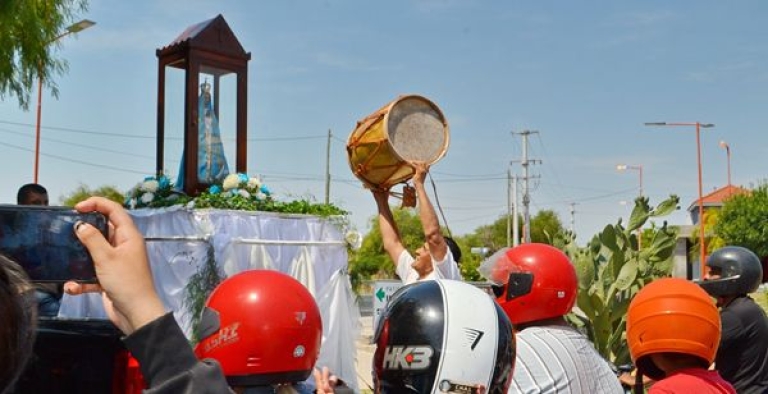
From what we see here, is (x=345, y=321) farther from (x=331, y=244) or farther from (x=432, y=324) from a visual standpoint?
(x=432, y=324)

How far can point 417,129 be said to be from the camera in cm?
623

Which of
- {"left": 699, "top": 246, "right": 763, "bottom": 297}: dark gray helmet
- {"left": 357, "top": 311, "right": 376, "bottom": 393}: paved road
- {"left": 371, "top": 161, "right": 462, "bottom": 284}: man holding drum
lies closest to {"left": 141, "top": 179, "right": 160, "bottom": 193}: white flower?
{"left": 357, "top": 311, "right": 376, "bottom": 393}: paved road

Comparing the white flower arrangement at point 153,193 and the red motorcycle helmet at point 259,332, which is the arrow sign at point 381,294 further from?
the red motorcycle helmet at point 259,332

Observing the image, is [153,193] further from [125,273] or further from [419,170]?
[125,273]

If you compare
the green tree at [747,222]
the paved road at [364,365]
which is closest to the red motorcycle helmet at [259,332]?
the paved road at [364,365]

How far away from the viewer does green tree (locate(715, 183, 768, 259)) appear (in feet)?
155

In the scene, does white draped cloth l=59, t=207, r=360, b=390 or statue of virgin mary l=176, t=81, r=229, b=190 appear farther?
statue of virgin mary l=176, t=81, r=229, b=190

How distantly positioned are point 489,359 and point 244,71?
25.6 ft

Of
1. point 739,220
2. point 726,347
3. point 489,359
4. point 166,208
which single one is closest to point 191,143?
point 166,208

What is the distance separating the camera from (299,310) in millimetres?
2932

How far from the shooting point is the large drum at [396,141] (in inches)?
235

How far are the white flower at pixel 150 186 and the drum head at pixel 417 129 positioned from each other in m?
3.95

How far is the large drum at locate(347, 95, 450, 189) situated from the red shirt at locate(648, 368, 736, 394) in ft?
10.2

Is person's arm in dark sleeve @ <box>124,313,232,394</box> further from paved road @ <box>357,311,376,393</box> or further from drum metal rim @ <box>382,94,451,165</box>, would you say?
paved road @ <box>357,311,376,393</box>
